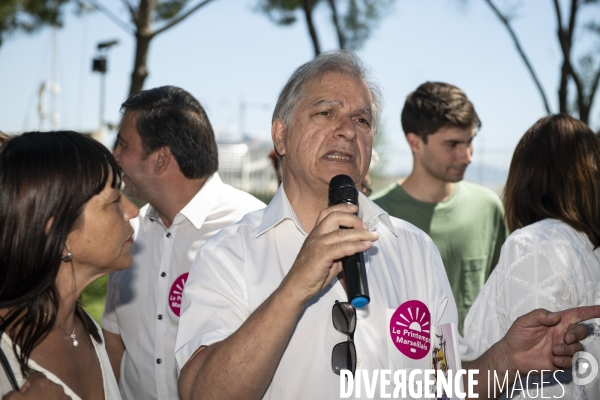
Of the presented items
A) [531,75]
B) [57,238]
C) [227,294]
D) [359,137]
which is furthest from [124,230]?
[531,75]

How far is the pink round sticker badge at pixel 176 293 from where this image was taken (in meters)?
3.44

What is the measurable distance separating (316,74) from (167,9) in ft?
41.0

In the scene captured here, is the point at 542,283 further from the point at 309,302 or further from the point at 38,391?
the point at 38,391

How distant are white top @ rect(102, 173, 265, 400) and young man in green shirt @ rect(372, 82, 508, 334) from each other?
151 cm

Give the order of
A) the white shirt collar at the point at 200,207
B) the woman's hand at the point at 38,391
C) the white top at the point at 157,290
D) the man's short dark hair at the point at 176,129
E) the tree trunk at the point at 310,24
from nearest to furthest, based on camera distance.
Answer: the woman's hand at the point at 38,391 → the white top at the point at 157,290 → the white shirt collar at the point at 200,207 → the man's short dark hair at the point at 176,129 → the tree trunk at the point at 310,24

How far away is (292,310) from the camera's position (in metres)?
1.98

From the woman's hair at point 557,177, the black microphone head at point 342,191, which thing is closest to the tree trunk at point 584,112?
the woman's hair at point 557,177

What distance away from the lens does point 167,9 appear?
46.7 ft

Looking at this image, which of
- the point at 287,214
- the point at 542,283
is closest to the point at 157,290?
the point at 287,214

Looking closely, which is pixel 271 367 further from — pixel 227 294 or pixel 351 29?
pixel 351 29

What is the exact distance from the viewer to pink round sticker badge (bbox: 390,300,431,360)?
→ 2354 millimetres

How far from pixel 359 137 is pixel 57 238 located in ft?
3.87

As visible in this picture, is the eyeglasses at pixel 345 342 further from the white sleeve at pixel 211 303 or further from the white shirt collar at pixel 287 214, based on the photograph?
the white shirt collar at pixel 287 214

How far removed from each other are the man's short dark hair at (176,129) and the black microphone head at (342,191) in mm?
1646
